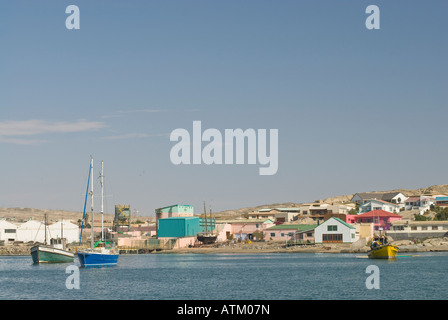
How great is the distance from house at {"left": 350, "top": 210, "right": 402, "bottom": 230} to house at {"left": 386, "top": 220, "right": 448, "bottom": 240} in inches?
200

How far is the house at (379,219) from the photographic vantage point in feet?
466

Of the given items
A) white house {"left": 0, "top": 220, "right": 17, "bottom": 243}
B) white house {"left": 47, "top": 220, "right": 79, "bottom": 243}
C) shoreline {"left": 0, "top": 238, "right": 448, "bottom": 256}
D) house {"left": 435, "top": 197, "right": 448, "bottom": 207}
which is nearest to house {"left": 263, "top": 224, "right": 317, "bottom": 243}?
shoreline {"left": 0, "top": 238, "right": 448, "bottom": 256}

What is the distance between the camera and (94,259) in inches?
3300

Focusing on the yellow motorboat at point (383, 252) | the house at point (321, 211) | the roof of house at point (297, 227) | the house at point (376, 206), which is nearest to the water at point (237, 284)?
the yellow motorboat at point (383, 252)

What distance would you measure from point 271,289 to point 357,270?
23.8 metres

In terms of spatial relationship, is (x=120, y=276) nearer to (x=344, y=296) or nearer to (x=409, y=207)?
(x=344, y=296)

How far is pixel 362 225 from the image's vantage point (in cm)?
13275

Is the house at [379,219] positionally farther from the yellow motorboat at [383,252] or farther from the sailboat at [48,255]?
the sailboat at [48,255]

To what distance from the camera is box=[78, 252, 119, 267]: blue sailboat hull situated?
82750 millimetres

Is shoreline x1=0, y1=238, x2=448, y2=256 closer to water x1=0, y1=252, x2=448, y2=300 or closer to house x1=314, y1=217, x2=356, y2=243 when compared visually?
house x1=314, y1=217, x2=356, y2=243

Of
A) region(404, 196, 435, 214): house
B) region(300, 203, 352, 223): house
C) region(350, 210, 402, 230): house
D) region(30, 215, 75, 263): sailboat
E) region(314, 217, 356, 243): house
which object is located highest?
region(404, 196, 435, 214): house

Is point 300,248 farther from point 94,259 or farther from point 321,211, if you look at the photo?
point 94,259
